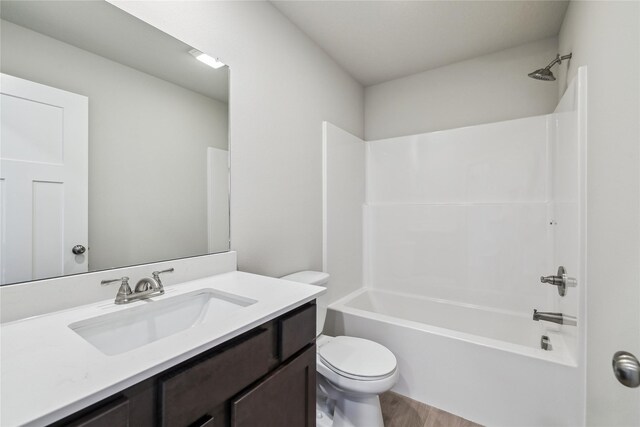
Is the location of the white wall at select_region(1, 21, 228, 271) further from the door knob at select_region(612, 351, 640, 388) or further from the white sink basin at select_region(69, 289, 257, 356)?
the door knob at select_region(612, 351, 640, 388)

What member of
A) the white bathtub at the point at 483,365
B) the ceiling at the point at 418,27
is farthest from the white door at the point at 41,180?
the white bathtub at the point at 483,365

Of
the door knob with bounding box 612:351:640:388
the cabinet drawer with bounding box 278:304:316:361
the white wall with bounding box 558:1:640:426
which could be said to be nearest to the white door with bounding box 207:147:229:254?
the cabinet drawer with bounding box 278:304:316:361

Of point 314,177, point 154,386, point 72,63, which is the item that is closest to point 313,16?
point 314,177

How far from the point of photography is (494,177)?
224 centimetres

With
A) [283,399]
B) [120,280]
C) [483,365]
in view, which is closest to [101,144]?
[120,280]

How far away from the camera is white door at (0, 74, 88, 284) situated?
0.80m

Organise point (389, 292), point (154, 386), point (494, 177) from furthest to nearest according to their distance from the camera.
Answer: point (389, 292) < point (494, 177) < point (154, 386)

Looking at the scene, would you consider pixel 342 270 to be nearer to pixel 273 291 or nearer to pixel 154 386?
pixel 273 291

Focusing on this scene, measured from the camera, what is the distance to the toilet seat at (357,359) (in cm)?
142

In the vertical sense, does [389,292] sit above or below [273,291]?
below

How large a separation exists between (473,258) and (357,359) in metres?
1.39

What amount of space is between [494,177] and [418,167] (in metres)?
0.62

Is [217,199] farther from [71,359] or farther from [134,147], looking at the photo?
[71,359]

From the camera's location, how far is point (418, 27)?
192cm
